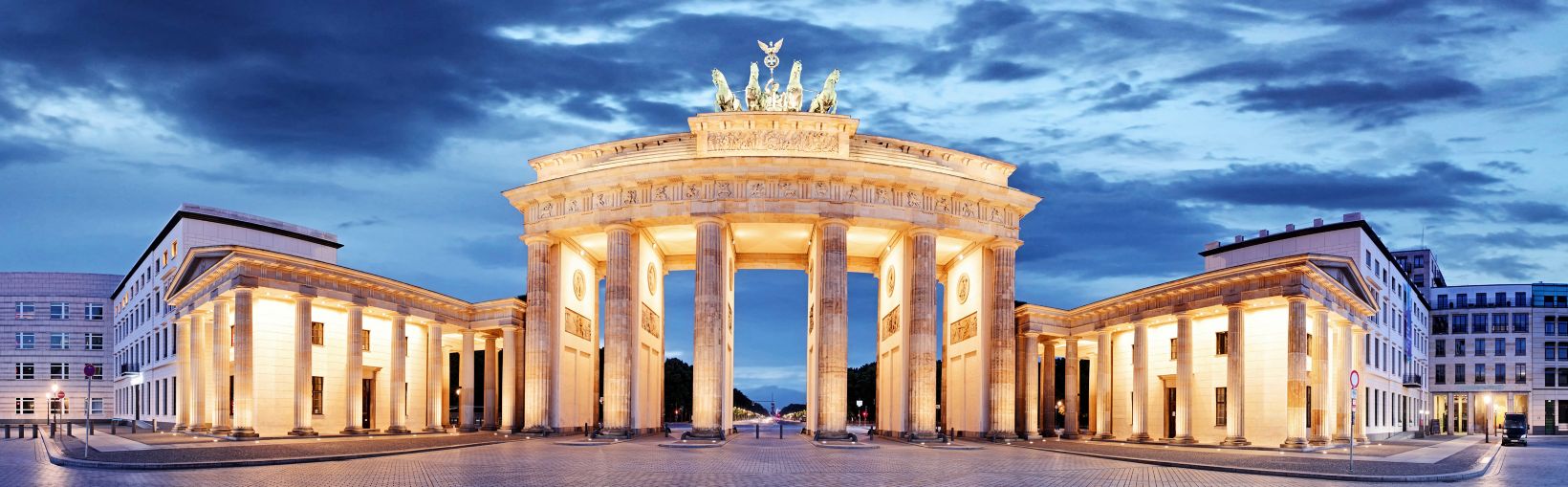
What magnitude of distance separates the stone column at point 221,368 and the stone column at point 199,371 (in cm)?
180

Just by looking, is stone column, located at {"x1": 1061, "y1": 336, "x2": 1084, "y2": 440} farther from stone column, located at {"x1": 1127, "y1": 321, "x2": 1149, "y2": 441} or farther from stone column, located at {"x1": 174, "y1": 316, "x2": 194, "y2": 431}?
stone column, located at {"x1": 174, "y1": 316, "x2": 194, "y2": 431}

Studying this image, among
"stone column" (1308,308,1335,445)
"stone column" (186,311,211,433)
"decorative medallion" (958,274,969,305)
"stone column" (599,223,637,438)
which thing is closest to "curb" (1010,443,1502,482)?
"stone column" (1308,308,1335,445)

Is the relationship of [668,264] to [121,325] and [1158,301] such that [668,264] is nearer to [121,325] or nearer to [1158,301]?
[1158,301]

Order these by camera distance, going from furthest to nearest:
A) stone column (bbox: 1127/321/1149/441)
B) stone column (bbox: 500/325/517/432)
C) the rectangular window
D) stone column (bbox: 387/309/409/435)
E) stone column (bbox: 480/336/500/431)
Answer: stone column (bbox: 480/336/500/431), stone column (bbox: 500/325/517/432), stone column (bbox: 387/309/409/435), the rectangular window, stone column (bbox: 1127/321/1149/441)

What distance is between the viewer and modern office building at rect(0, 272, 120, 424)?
95000 millimetres

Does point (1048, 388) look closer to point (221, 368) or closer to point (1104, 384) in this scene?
point (1104, 384)

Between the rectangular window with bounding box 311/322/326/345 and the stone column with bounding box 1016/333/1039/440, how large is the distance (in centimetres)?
3542

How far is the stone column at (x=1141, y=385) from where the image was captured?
54625 millimetres

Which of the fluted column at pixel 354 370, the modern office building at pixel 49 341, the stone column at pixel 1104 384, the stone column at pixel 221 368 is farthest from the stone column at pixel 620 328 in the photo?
the modern office building at pixel 49 341

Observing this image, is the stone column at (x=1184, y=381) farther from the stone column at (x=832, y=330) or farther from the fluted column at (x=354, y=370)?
the fluted column at (x=354, y=370)

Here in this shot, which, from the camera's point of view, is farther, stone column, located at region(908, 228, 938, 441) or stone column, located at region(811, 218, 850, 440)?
stone column, located at region(908, 228, 938, 441)

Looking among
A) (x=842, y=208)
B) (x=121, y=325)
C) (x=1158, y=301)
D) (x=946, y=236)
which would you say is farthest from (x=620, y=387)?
(x=121, y=325)

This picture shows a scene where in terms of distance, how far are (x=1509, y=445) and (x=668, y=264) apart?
158 ft

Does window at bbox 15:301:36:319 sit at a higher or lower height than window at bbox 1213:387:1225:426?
higher
